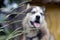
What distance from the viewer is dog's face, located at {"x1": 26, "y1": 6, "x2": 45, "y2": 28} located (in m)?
3.75

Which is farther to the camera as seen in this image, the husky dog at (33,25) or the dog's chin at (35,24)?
the husky dog at (33,25)

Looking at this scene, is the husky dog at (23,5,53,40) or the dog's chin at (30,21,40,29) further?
the husky dog at (23,5,53,40)

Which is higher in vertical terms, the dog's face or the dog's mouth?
the dog's face

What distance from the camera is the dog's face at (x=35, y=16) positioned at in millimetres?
3748

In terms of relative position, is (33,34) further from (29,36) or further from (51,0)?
(51,0)

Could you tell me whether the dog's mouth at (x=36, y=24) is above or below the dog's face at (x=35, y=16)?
below

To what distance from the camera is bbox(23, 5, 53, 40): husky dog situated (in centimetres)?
385

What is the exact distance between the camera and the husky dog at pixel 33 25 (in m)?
3.85

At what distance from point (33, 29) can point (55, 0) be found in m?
0.75

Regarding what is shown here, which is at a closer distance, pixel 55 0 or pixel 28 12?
pixel 28 12

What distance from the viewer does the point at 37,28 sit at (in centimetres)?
381

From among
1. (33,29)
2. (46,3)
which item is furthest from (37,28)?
(46,3)

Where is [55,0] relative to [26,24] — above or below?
above

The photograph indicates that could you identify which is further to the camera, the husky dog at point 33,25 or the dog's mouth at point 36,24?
the husky dog at point 33,25
